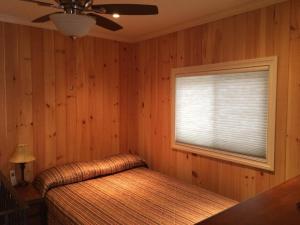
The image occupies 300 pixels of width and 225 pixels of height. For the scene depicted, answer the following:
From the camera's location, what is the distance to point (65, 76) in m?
3.04

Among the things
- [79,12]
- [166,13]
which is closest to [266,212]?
[79,12]

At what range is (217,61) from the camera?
2580 millimetres

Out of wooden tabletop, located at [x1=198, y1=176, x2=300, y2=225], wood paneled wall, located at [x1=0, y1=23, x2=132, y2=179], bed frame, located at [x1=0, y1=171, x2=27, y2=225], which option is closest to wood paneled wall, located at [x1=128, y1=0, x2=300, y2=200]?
wood paneled wall, located at [x1=0, y1=23, x2=132, y2=179]

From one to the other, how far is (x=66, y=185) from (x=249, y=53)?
7.57ft

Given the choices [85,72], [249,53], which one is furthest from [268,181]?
[85,72]

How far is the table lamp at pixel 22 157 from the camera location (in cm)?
253

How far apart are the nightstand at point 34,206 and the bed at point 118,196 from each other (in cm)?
7

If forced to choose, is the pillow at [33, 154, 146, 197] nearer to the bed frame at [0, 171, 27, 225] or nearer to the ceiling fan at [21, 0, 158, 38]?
the bed frame at [0, 171, 27, 225]

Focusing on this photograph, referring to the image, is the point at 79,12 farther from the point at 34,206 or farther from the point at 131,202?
the point at 34,206

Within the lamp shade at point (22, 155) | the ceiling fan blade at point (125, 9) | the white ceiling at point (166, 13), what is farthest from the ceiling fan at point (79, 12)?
the lamp shade at point (22, 155)

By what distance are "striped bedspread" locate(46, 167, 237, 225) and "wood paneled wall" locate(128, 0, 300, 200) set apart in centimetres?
25

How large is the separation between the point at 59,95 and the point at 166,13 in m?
1.58

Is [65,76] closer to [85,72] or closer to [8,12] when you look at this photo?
[85,72]

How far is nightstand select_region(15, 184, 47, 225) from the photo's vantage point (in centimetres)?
241
